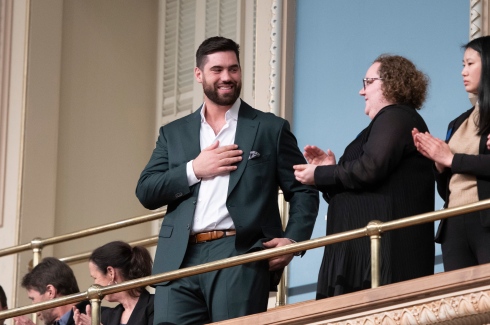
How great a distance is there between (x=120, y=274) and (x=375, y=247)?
2.02 m

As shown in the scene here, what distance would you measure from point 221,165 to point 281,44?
305 cm

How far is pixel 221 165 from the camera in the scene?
642 cm

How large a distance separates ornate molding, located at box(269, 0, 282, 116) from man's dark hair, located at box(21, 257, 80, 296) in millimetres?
1987

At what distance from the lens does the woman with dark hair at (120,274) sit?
731 cm

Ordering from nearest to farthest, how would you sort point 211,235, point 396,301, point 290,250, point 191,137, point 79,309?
point 396,301
point 290,250
point 211,235
point 191,137
point 79,309

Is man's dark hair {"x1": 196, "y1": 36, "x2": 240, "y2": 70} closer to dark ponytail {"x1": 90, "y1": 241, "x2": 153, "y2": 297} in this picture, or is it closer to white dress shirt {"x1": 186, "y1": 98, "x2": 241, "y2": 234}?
white dress shirt {"x1": 186, "y1": 98, "x2": 241, "y2": 234}

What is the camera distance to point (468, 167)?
606 cm

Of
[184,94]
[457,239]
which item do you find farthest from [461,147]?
[184,94]

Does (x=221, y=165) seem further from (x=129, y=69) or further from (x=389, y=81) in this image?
(x=129, y=69)

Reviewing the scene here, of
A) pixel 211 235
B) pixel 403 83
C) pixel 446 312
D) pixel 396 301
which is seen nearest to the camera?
pixel 446 312

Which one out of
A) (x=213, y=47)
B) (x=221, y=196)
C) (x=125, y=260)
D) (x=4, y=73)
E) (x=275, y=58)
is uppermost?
(x=4, y=73)

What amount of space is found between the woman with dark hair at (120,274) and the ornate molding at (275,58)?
2028mm

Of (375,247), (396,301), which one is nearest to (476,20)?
(375,247)

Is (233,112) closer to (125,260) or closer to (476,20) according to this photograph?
(125,260)
